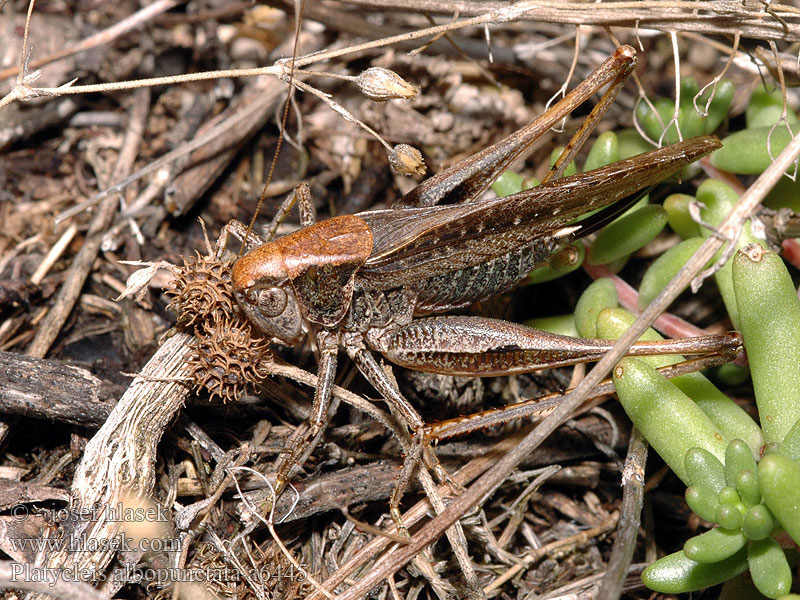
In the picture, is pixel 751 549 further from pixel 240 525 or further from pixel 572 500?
pixel 240 525

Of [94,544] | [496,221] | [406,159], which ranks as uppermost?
[406,159]

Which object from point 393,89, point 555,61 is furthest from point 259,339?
point 555,61

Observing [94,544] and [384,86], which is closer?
[94,544]

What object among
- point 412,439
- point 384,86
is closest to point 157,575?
point 412,439

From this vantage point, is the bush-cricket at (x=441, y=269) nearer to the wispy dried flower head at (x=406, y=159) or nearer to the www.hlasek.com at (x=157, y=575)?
the wispy dried flower head at (x=406, y=159)

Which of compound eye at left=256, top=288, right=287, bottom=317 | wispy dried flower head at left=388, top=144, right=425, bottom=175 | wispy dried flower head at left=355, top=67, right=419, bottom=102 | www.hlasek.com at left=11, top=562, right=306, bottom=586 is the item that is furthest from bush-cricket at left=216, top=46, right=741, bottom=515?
wispy dried flower head at left=355, top=67, right=419, bottom=102

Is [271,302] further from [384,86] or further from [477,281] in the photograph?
→ [384,86]

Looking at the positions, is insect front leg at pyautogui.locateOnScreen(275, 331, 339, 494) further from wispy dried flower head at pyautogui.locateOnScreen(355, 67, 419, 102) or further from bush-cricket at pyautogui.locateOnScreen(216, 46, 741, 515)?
wispy dried flower head at pyautogui.locateOnScreen(355, 67, 419, 102)
